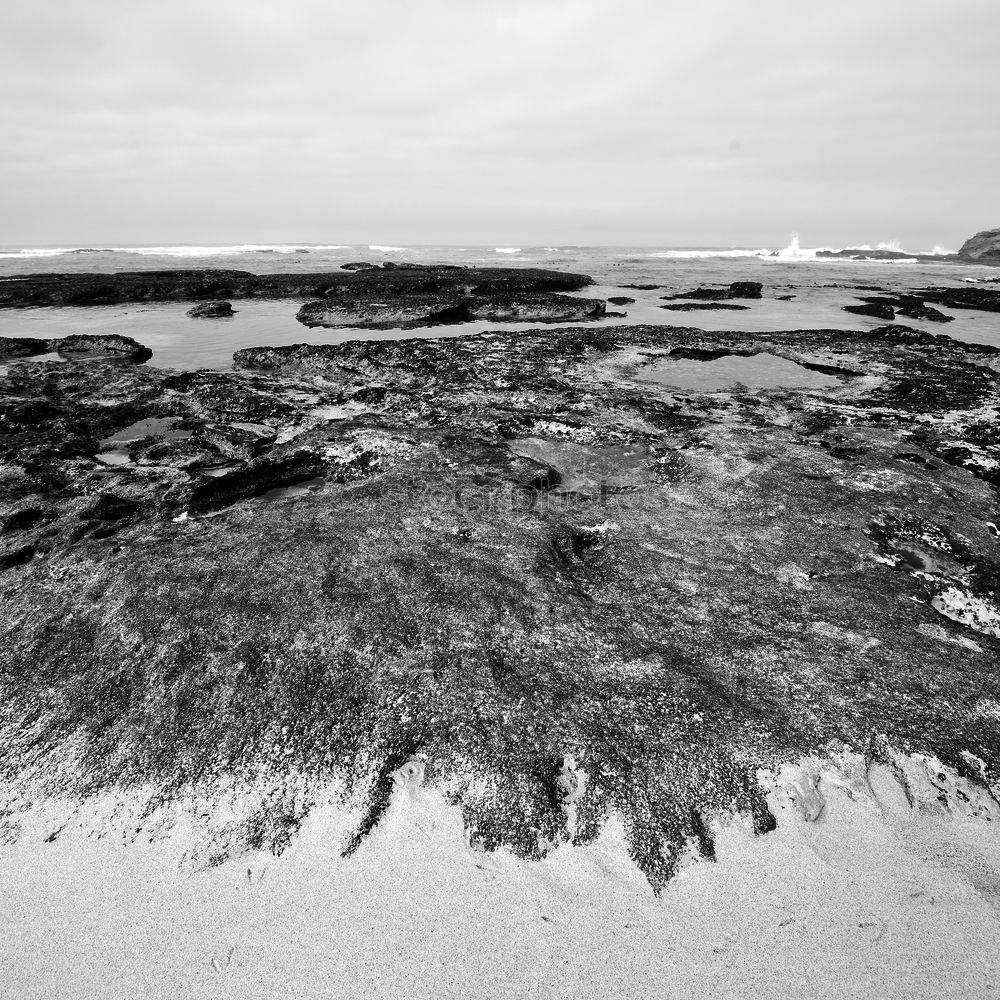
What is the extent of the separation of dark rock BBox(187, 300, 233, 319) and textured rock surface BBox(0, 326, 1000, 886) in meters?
12.3

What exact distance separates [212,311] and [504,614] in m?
18.6

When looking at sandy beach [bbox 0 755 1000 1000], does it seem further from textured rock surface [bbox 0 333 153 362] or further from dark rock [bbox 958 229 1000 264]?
dark rock [bbox 958 229 1000 264]

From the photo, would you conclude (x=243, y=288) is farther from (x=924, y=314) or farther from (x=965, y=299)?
(x=965, y=299)

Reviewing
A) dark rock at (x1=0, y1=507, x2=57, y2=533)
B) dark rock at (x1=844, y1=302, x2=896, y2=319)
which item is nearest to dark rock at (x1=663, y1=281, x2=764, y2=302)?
dark rock at (x1=844, y1=302, x2=896, y2=319)

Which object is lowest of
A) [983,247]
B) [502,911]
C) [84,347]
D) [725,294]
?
[502,911]

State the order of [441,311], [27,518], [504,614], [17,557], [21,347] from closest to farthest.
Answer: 1. [504,614]
2. [17,557]
3. [27,518]
4. [21,347]
5. [441,311]

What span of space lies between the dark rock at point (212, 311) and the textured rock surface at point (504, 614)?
1227cm

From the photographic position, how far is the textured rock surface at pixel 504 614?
267cm

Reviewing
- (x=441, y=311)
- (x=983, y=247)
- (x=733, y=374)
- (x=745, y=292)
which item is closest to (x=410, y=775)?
(x=733, y=374)

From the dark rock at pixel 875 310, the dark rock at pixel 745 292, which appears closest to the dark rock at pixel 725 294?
the dark rock at pixel 745 292

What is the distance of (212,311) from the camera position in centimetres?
1794

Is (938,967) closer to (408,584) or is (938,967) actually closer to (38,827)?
(408,584)

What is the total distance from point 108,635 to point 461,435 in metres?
4.20

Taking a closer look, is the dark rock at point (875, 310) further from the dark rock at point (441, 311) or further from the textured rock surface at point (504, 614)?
the textured rock surface at point (504, 614)
